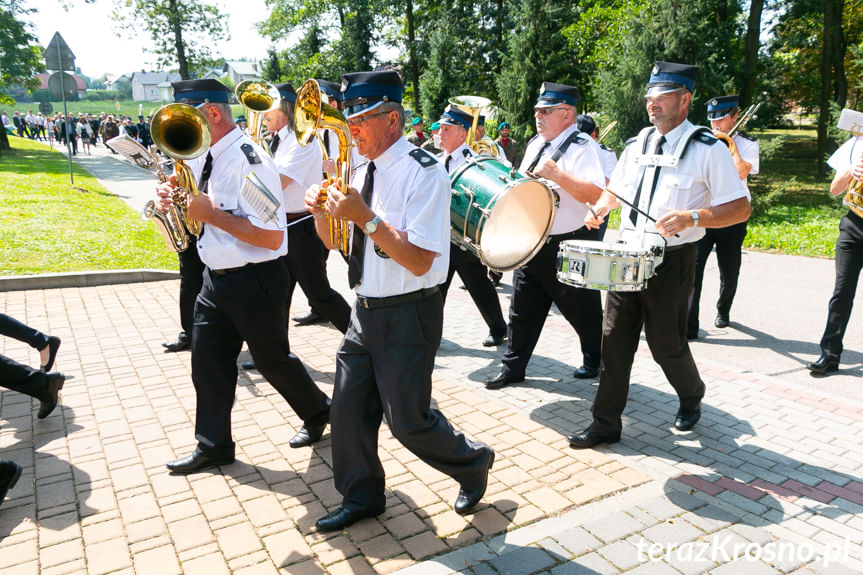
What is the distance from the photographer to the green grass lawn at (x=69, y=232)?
9398 mm

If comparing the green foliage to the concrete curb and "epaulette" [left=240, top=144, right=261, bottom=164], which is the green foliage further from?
"epaulette" [left=240, top=144, right=261, bottom=164]

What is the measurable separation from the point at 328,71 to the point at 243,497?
4096 centimetres

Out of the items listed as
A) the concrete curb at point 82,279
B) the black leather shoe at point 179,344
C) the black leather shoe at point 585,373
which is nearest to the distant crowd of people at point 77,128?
the concrete curb at point 82,279

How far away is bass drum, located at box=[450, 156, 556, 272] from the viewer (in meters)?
3.25

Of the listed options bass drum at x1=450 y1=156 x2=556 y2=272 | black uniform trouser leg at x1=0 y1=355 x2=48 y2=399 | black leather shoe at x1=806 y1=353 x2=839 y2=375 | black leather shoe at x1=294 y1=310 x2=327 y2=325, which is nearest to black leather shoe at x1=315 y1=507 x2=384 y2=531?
bass drum at x1=450 y1=156 x2=556 y2=272

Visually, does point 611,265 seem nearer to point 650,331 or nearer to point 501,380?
point 650,331

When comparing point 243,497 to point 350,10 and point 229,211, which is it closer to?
point 229,211

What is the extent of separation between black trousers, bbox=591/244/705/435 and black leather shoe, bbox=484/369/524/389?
1.16 metres

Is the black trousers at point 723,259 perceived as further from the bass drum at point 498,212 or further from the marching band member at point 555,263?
the bass drum at point 498,212

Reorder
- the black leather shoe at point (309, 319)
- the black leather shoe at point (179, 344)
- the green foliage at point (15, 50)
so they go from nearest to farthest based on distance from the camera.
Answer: the black leather shoe at point (179, 344)
the black leather shoe at point (309, 319)
the green foliage at point (15, 50)

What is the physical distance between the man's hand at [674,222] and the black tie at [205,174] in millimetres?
2561

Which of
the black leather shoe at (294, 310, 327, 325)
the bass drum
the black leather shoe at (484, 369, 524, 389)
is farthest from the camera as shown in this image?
the black leather shoe at (294, 310, 327, 325)

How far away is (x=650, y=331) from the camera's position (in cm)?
408

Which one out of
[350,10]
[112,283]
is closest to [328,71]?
[350,10]
